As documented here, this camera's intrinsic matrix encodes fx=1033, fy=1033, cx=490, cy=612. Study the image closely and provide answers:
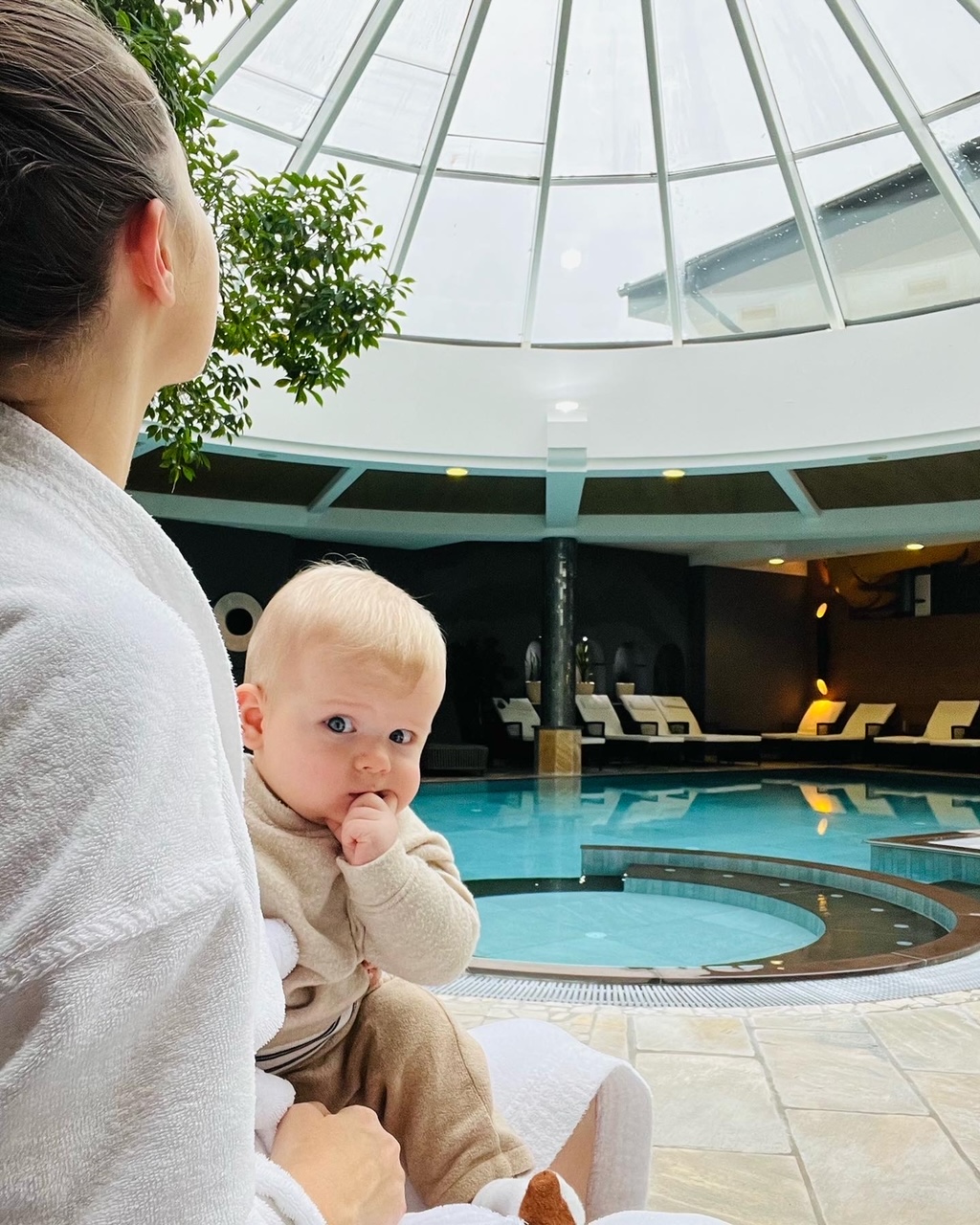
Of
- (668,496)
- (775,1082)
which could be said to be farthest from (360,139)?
(775,1082)

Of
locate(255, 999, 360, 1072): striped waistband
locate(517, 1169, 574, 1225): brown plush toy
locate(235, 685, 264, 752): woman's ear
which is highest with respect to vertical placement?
locate(235, 685, 264, 752): woman's ear

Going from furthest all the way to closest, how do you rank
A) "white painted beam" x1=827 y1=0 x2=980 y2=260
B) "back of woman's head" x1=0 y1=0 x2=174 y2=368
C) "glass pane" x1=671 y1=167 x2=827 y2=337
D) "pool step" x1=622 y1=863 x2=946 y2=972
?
"glass pane" x1=671 y1=167 x2=827 y2=337, "white painted beam" x1=827 y1=0 x2=980 y2=260, "pool step" x1=622 y1=863 x2=946 y2=972, "back of woman's head" x1=0 y1=0 x2=174 y2=368

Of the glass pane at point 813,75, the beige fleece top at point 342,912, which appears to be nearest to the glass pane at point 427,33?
the glass pane at point 813,75

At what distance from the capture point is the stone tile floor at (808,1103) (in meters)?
2.07

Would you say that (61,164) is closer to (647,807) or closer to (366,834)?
(366,834)

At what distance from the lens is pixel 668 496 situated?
1412 cm

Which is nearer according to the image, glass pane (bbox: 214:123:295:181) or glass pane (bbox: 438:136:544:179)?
glass pane (bbox: 214:123:295:181)

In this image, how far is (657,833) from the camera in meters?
8.90

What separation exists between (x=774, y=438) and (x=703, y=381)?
1.03 metres

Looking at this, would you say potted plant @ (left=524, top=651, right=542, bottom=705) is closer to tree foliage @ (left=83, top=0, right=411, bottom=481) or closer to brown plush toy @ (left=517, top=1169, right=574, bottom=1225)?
tree foliage @ (left=83, top=0, right=411, bottom=481)

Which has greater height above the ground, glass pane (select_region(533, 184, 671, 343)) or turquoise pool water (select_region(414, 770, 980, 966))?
glass pane (select_region(533, 184, 671, 343))

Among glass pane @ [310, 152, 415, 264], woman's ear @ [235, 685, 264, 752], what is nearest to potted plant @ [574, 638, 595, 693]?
glass pane @ [310, 152, 415, 264]

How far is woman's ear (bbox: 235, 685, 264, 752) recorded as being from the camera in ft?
3.99

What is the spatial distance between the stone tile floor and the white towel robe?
73.5 inches
